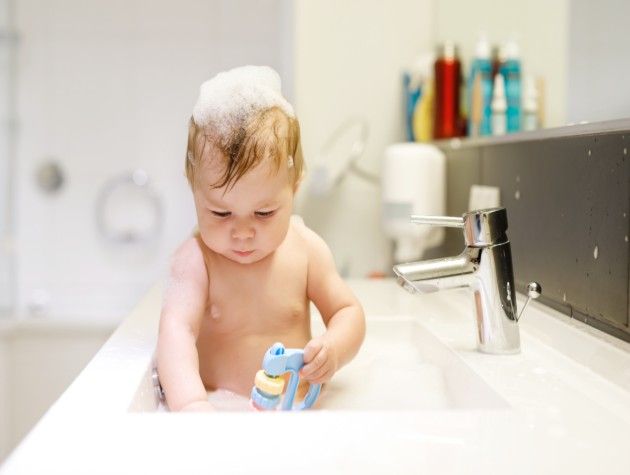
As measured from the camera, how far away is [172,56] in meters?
2.49

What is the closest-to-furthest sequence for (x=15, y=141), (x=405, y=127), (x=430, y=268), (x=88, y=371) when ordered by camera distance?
1. (x=88, y=371)
2. (x=430, y=268)
3. (x=405, y=127)
4. (x=15, y=141)

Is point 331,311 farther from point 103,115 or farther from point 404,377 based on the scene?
point 103,115

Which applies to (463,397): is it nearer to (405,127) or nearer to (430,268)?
(430,268)

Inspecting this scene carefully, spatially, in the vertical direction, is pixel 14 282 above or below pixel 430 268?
below

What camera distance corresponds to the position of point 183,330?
0.94 meters

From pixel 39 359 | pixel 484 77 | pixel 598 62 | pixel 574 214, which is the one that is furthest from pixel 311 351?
pixel 39 359

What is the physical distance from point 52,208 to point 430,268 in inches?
72.4

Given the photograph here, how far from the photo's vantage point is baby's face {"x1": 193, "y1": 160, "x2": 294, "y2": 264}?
0.91 metres

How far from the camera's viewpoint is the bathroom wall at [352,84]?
6.36 ft

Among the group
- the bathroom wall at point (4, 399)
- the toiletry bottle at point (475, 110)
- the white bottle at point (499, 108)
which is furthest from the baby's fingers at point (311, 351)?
the bathroom wall at point (4, 399)

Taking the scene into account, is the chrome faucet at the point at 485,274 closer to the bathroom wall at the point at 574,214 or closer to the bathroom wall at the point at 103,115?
the bathroom wall at the point at 574,214

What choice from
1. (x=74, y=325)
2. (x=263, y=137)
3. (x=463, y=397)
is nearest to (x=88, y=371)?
(x=263, y=137)

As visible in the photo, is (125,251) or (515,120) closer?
(515,120)

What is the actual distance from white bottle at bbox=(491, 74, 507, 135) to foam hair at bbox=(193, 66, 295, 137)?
25.8 inches
